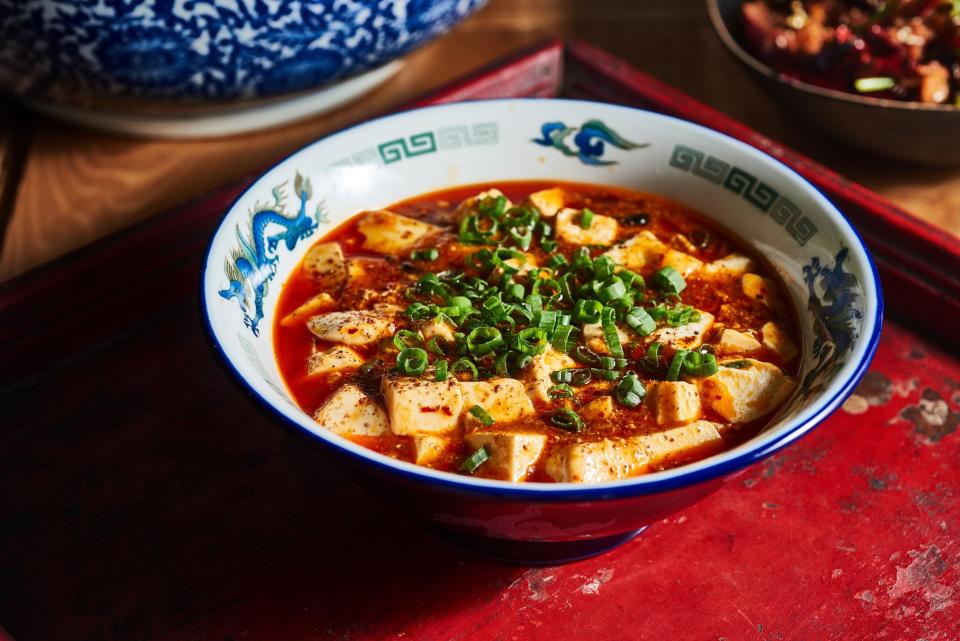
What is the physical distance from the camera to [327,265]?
2395 millimetres

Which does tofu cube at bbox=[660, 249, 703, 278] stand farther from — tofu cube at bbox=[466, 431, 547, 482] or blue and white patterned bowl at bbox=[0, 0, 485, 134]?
blue and white patterned bowl at bbox=[0, 0, 485, 134]

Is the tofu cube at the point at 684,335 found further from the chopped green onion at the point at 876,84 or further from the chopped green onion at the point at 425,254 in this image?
the chopped green onion at the point at 876,84

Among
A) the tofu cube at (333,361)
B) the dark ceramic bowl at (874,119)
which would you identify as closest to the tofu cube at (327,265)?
the tofu cube at (333,361)

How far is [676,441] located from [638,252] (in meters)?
0.64

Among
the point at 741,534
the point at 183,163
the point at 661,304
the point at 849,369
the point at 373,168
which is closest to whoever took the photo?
the point at 849,369

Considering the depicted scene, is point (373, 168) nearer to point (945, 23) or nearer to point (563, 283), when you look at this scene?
point (563, 283)

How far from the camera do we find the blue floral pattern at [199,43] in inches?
105

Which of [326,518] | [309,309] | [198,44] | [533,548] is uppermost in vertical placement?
[198,44]

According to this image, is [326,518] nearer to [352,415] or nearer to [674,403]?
[352,415]

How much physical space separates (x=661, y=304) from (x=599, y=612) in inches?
28.0

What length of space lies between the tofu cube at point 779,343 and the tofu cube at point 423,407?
705 mm

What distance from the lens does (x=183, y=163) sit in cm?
329

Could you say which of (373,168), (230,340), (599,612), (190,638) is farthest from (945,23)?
(190,638)

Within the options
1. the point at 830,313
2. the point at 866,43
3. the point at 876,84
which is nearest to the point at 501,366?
the point at 830,313
